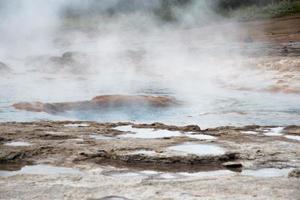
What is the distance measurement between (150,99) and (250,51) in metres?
12.2

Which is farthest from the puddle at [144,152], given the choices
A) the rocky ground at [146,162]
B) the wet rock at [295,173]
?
the wet rock at [295,173]

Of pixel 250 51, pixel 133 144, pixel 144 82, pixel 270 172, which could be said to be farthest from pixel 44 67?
pixel 270 172

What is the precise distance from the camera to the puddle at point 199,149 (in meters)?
7.59

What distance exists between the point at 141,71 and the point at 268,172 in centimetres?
1660

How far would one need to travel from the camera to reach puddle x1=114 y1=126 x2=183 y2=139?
898 cm

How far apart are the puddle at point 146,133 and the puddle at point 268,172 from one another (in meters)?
2.39

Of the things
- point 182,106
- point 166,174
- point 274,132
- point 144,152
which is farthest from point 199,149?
point 182,106

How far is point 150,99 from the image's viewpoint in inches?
537

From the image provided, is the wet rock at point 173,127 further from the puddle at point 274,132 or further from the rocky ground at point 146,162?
the puddle at point 274,132

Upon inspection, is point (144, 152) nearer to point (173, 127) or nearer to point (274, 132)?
point (173, 127)

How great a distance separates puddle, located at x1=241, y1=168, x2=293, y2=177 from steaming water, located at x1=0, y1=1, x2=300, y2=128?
3.95 m

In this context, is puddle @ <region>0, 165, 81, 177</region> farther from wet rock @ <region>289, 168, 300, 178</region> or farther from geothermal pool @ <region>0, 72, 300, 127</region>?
geothermal pool @ <region>0, 72, 300, 127</region>

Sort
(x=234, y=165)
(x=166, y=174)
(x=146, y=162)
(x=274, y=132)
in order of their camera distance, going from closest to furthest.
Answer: (x=166, y=174), (x=234, y=165), (x=146, y=162), (x=274, y=132)

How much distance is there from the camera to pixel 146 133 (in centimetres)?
927
